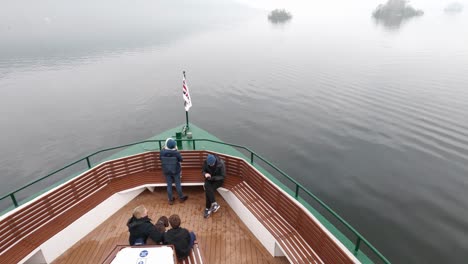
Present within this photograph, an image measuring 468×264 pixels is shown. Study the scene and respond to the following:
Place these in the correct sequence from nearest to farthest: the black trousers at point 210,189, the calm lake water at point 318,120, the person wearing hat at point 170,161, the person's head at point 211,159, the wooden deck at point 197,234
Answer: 1. the wooden deck at point 197,234
2. the person's head at point 211,159
3. the person wearing hat at point 170,161
4. the black trousers at point 210,189
5. the calm lake water at point 318,120

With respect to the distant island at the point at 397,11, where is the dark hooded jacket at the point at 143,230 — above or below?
below

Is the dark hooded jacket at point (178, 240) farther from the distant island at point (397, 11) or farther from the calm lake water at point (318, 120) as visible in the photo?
the distant island at point (397, 11)

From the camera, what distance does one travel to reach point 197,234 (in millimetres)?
8164

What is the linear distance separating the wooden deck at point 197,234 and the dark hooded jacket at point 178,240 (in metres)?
1.55

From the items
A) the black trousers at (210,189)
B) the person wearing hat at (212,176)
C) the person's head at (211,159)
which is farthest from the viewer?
the black trousers at (210,189)

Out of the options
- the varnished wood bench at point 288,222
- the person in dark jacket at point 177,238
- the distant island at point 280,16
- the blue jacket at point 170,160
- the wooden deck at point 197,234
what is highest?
the distant island at point 280,16

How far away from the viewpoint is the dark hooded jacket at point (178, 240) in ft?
19.6

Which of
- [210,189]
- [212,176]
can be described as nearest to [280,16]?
[212,176]

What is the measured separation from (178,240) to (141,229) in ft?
2.86

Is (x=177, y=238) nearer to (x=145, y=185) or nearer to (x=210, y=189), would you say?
→ (x=210, y=189)

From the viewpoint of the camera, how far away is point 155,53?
61.1m

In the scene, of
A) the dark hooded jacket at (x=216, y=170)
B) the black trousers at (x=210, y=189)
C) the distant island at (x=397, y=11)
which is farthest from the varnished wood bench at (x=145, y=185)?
the distant island at (x=397, y=11)

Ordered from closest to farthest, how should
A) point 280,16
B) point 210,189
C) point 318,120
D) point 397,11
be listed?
point 210,189 → point 318,120 → point 397,11 → point 280,16

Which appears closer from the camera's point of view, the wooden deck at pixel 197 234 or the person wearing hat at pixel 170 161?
the wooden deck at pixel 197 234
